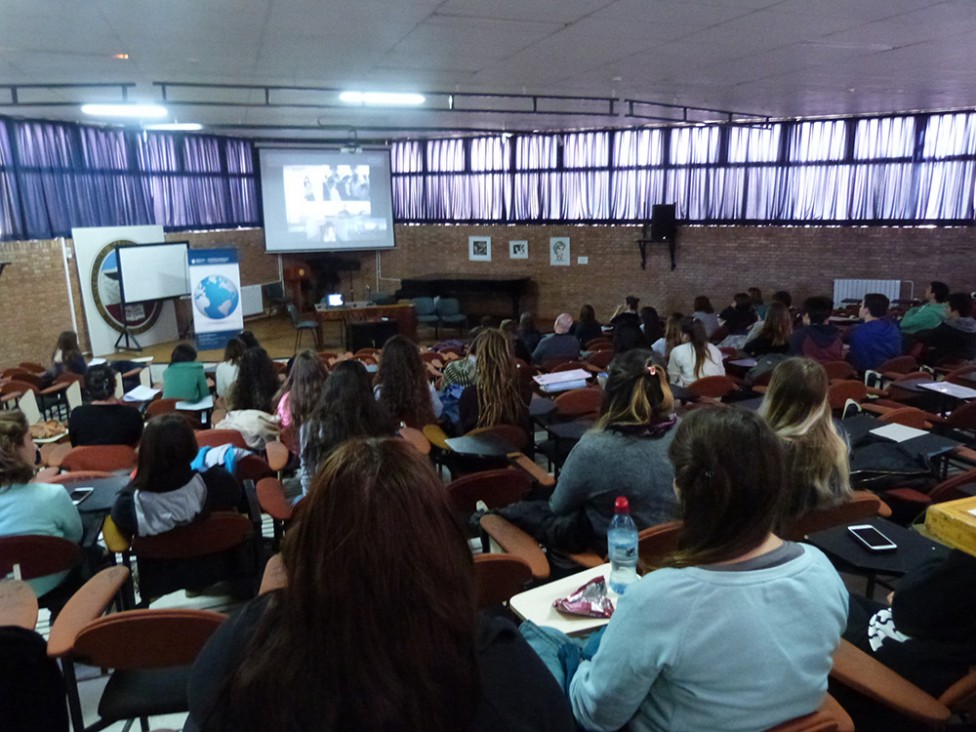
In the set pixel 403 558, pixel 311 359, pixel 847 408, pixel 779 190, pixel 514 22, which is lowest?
pixel 847 408

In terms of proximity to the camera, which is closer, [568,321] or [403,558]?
[403,558]

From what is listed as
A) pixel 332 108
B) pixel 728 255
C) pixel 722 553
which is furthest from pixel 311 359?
pixel 728 255

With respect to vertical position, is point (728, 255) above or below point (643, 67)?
below

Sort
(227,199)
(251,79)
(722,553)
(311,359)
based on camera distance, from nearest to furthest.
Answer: (722,553) → (311,359) → (251,79) → (227,199)

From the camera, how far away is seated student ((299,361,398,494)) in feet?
12.5

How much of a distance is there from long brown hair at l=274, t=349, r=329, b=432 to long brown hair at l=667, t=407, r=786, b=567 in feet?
10.6

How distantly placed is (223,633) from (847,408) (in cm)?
480

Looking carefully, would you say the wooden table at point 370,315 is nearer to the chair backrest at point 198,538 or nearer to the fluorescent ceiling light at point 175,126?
the fluorescent ceiling light at point 175,126

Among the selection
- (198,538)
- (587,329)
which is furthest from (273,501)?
(587,329)

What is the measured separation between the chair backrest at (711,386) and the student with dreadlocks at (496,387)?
1841mm

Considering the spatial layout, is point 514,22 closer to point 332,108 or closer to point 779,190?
point 332,108

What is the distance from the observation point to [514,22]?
540cm

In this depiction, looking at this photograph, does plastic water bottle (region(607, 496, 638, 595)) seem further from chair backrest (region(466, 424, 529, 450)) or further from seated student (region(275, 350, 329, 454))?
seated student (region(275, 350, 329, 454))

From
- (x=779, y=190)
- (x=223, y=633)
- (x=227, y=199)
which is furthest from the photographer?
(x=227, y=199)
